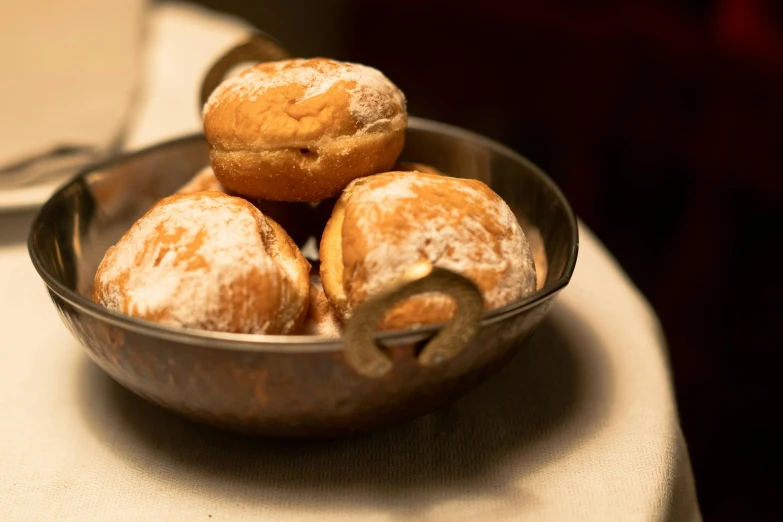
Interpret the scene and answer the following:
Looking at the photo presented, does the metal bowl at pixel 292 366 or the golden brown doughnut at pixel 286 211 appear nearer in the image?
the metal bowl at pixel 292 366

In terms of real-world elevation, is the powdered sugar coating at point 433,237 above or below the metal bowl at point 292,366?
above

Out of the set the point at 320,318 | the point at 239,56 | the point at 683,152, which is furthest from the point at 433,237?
the point at 683,152

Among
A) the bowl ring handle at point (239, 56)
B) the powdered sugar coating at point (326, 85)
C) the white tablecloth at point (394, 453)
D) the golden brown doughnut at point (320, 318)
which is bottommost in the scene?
the white tablecloth at point (394, 453)

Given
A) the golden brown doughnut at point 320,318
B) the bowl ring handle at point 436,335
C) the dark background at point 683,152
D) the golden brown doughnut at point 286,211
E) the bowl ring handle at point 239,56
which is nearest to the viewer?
the bowl ring handle at point 436,335

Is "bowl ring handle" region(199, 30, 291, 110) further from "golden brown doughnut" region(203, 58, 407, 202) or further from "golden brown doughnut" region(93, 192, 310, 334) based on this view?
"golden brown doughnut" region(93, 192, 310, 334)

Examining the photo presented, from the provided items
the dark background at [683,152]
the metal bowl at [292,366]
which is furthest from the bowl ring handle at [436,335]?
the dark background at [683,152]

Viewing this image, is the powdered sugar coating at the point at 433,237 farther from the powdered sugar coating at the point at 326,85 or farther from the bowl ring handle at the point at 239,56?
the bowl ring handle at the point at 239,56

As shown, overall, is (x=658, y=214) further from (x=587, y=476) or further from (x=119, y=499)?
(x=119, y=499)

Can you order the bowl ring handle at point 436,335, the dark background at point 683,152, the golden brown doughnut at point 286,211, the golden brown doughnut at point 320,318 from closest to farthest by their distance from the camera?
the bowl ring handle at point 436,335, the golden brown doughnut at point 320,318, the golden brown doughnut at point 286,211, the dark background at point 683,152
